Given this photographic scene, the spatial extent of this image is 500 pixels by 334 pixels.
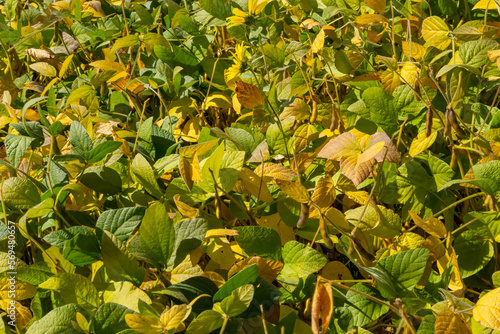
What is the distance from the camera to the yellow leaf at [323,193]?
30.7 inches

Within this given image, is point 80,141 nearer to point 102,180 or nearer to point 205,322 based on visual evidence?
point 102,180

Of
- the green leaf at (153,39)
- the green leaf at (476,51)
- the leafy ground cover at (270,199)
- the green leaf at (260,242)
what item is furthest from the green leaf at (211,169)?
the green leaf at (153,39)

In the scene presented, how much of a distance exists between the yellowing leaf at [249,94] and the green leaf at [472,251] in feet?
1.32

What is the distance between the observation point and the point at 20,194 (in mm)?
822

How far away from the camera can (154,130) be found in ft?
3.40

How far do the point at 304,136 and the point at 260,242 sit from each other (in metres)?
0.33

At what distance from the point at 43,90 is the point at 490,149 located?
41.6 inches

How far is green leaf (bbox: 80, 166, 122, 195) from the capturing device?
0.90m

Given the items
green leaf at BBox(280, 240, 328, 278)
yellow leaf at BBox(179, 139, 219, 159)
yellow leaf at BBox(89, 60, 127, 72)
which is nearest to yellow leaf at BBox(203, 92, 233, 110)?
yellow leaf at BBox(89, 60, 127, 72)

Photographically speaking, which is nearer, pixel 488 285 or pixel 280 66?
pixel 488 285

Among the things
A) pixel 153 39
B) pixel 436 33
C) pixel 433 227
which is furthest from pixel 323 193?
pixel 153 39

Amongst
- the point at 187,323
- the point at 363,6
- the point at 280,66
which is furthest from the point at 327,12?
the point at 187,323

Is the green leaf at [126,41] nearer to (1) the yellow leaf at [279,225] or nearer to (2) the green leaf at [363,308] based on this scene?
(1) the yellow leaf at [279,225]

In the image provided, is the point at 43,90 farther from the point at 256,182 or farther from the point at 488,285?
the point at 488,285
